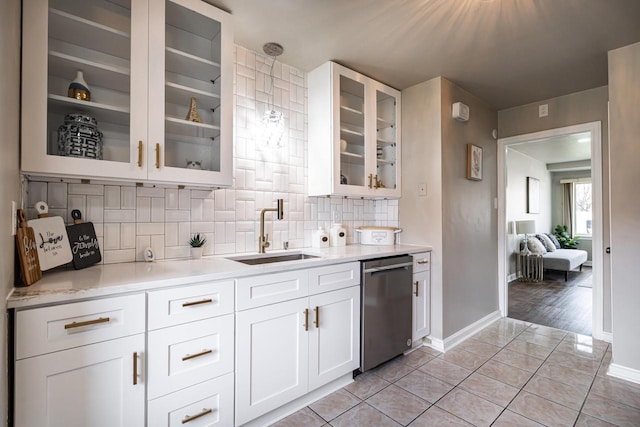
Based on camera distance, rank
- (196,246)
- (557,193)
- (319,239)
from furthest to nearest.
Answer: (557,193)
(319,239)
(196,246)

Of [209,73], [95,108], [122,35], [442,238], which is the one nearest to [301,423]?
[442,238]

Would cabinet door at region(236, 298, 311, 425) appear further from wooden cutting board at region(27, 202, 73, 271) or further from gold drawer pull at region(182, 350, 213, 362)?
wooden cutting board at region(27, 202, 73, 271)

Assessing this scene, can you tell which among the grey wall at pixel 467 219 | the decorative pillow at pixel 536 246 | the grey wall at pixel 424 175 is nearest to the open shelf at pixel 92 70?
the grey wall at pixel 424 175

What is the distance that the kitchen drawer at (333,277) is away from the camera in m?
1.92

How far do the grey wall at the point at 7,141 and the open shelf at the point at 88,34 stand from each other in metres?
0.13

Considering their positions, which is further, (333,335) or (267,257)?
(267,257)

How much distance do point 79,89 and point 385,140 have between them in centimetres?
235

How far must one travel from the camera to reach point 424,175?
2.87 m

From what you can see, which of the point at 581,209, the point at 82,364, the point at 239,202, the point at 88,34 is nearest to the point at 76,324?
the point at 82,364

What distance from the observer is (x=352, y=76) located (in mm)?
2617

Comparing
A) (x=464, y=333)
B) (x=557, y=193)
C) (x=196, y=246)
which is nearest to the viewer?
(x=196, y=246)

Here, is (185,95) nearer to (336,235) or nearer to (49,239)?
(49,239)

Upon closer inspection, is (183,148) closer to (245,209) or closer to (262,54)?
(245,209)

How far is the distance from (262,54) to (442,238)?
7.21 ft
